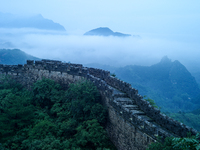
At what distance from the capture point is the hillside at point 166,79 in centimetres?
8432

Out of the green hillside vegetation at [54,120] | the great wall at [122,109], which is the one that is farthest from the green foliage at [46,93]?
the great wall at [122,109]

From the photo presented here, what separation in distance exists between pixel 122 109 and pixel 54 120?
20.6 ft

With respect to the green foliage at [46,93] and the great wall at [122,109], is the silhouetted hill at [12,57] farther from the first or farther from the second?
the green foliage at [46,93]

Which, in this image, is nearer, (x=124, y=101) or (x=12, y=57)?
(x=124, y=101)

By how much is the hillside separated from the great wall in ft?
185

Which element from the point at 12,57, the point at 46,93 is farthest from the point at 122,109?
the point at 12,57

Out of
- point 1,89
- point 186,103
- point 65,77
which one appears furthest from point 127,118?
point 186,103

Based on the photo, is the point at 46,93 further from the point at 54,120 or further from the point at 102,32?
the point at 102,32

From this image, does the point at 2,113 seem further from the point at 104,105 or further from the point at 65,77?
the point at 104,105

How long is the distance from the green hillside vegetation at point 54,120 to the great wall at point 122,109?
0.82m

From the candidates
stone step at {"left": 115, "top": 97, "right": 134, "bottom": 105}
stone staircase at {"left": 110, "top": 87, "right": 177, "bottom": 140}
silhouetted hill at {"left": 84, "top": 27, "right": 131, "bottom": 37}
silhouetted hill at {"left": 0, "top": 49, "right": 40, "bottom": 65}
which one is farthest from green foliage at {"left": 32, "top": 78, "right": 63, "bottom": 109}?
silhouetted hill at {"left": 84, "top": 27, "right": 131, "bottom": 37}

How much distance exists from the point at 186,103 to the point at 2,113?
66.2 meters

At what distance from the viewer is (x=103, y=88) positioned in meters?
14.2

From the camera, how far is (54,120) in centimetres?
1487
